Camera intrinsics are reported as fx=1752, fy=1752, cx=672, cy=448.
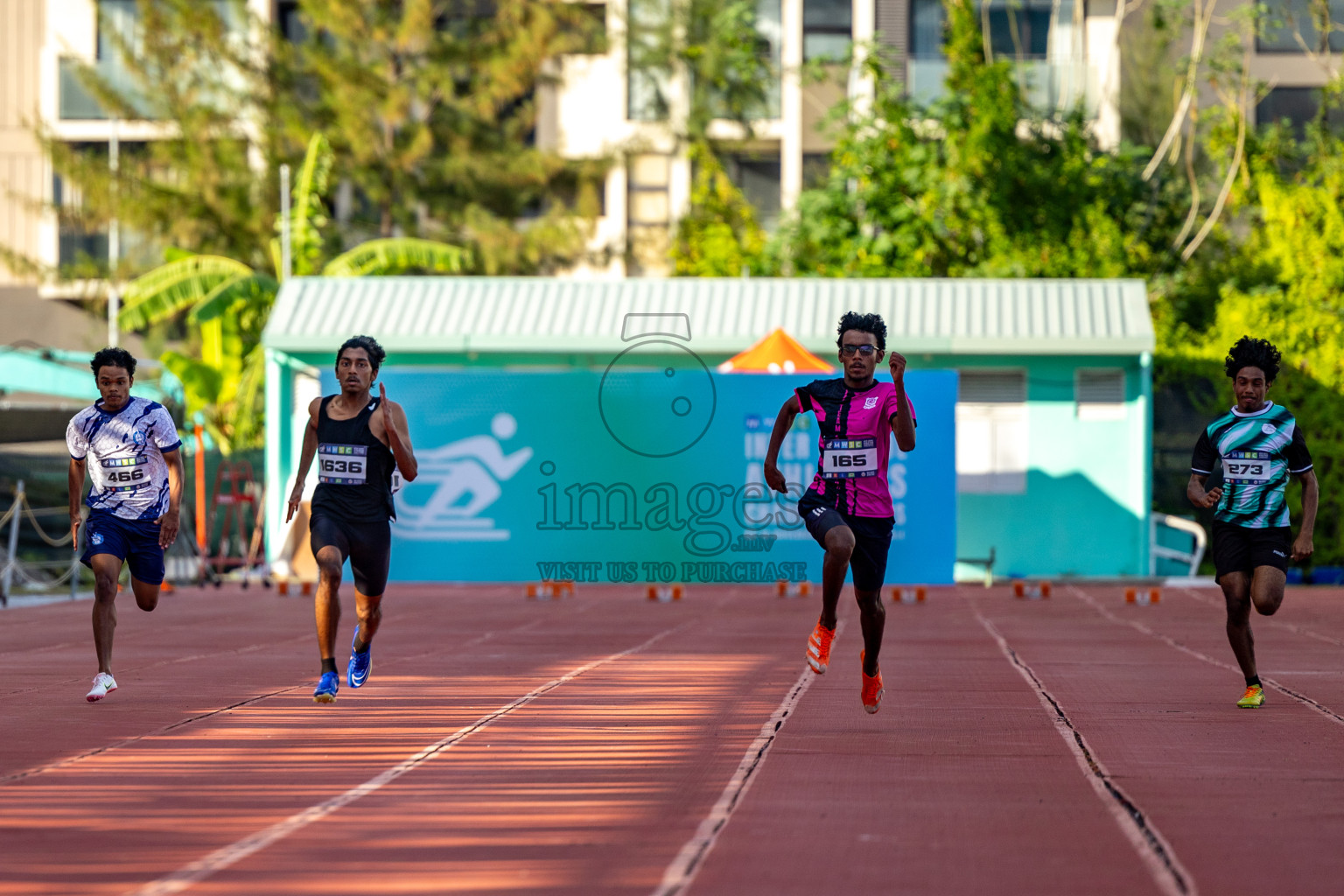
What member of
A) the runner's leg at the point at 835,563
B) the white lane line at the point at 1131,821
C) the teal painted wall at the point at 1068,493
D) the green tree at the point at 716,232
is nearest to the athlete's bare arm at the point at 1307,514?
the white lane line at the point at 1131,821

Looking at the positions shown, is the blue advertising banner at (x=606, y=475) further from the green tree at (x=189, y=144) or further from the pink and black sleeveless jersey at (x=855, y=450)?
the green tree at (x=189, y=144)

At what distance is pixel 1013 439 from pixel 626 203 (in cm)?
1823

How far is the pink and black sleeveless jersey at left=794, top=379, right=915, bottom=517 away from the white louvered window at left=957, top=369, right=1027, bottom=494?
15.2 meters

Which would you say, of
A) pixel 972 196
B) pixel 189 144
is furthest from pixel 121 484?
pixel 189 144

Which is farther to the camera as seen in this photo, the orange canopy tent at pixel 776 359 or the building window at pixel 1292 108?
the building window at pixel 1292 108

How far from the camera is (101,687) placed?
9859mm

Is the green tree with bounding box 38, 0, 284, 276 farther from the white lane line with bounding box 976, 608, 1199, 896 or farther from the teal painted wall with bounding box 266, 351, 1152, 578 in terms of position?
the white lane line with bounding box 976, 608, 1199, 896

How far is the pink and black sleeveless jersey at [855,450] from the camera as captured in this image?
9.02 m

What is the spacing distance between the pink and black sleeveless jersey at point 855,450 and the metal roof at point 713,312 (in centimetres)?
1404

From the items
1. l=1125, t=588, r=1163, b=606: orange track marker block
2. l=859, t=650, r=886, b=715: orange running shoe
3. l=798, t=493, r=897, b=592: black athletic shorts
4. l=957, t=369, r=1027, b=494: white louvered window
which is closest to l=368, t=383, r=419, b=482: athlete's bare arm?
l=798, t=493, r=897, b=592: black athletic shorts

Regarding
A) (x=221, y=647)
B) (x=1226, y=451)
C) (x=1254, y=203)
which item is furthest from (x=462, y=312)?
(x=1226, y=451)

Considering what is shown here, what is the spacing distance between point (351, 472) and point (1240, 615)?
4.93 m

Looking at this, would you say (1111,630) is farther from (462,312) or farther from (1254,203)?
(1254,203)

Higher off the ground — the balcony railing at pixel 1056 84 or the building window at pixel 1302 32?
the building window at pixel 1302 32
